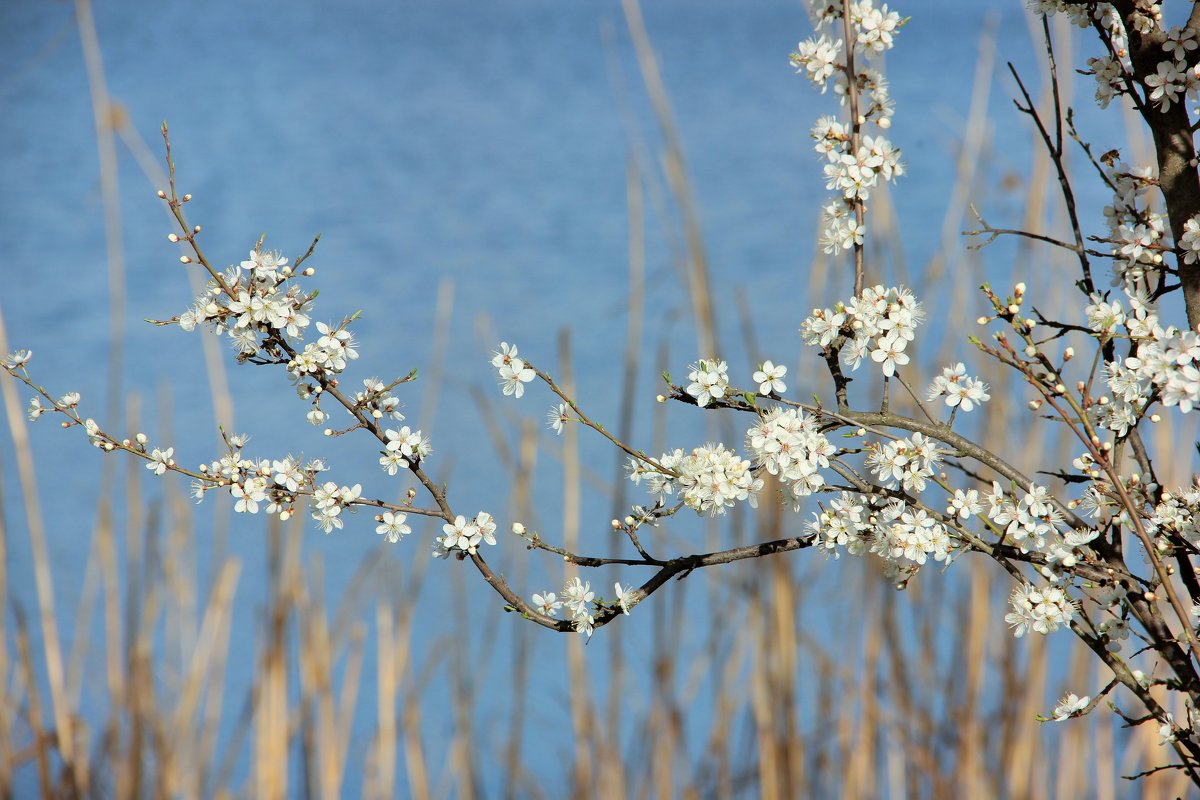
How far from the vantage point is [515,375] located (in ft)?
2.06

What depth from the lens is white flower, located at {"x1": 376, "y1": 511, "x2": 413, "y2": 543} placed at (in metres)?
0.63

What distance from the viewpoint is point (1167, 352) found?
21.3 inches

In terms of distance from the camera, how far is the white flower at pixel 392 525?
2.07 feet

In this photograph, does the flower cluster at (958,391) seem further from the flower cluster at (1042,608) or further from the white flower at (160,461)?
the white flower at (160,461)

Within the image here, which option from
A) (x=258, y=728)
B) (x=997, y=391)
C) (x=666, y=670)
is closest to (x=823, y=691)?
(x=666, y=670)

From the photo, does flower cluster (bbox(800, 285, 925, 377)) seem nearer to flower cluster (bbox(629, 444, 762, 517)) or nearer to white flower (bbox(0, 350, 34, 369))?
flower cluster (bbox(629, 444, 762, 517))

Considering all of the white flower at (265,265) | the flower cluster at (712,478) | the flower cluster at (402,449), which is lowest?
the flower cluster at (712,478)

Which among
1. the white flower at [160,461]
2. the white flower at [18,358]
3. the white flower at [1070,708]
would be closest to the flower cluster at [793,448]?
the white flower at [1070,708]

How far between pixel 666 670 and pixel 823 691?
0.27m

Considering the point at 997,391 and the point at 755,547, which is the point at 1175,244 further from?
the point at 997,391

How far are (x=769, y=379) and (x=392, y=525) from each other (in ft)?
0.85

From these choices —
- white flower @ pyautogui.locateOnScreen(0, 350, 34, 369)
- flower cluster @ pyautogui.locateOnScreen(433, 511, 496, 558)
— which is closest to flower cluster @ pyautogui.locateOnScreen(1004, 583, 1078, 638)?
flower cluster @ pyautogui.locateOnScreen(433, 511, 496, 558)

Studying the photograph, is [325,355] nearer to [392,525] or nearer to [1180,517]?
[392,525]

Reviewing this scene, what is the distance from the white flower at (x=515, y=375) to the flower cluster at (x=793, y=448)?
15 centimetres
